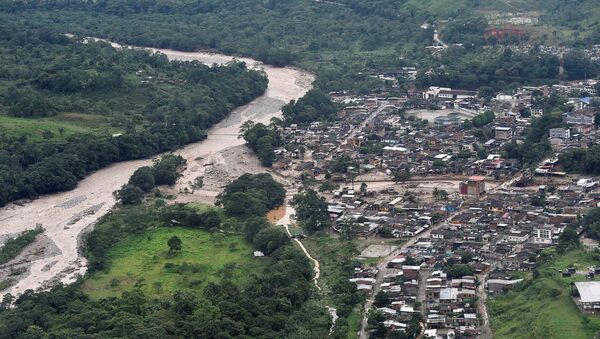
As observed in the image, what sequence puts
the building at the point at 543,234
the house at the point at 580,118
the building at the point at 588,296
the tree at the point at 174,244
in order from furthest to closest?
the house at the point at 580,118 < the tree at the point at 174,244 < the building at the point at 543,234 < the building at the point at 588,296

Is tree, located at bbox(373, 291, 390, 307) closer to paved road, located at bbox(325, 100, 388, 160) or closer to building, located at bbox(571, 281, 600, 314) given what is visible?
building, located at bbox(571, 281, 600, 314)

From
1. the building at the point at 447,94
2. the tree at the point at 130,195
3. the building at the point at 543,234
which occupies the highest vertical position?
the building at the point at 543,234

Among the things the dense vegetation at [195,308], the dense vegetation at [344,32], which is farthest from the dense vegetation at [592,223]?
the dense vegetation at [344,32]

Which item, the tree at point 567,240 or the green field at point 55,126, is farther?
the green field at point 55,126

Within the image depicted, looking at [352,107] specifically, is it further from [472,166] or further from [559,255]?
[559,255]

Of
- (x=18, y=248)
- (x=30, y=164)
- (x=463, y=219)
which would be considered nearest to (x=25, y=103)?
(x=30, y=164)

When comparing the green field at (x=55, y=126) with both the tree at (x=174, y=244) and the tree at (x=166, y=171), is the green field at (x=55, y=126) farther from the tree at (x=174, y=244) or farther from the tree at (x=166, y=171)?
the tree at (x=174, y=244)

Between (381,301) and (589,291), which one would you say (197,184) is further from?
(589,291)
